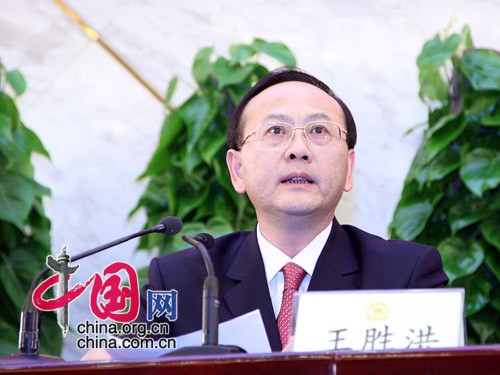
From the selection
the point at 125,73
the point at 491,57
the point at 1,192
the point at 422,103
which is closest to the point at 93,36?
the point at 125,73

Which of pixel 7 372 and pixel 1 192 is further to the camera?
pixel 1 192

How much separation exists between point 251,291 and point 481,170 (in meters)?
1.15

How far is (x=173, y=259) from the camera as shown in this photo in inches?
104

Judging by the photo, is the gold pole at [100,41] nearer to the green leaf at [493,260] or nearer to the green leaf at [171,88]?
the green leaf at [171,88]

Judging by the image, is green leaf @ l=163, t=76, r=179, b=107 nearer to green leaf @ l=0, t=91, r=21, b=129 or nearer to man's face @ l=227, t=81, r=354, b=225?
green leaf @ l=0, t=91, r=21, b=129

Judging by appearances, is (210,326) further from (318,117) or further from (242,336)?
(318,117)

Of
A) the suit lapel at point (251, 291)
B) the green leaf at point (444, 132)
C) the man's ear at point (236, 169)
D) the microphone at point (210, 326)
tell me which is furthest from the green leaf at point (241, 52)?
the microphone at point (210, 326)

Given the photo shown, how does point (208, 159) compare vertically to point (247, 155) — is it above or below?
above

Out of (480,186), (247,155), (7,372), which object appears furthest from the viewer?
(480,186)

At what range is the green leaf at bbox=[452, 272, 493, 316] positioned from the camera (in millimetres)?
3295

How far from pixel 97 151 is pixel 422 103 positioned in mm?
1254

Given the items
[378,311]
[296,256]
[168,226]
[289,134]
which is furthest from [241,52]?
[378,311]

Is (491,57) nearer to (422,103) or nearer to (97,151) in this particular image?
(422,103)

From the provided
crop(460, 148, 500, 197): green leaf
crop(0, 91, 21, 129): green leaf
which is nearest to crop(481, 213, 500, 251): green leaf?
crop(460, 148, 500, 197): green leaf
